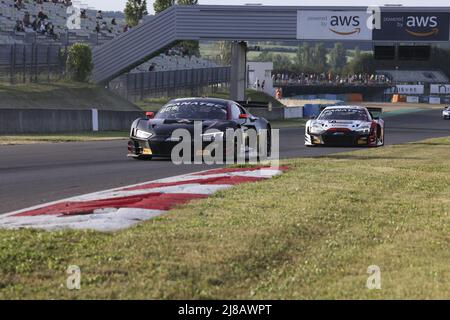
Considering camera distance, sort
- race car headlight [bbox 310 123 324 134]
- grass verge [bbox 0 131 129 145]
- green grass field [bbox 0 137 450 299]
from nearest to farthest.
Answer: green grass field [bbox 0 137 450 299] < race car headlight [bbox 310 123 324 134] < grass verge [bbox 0 131 129 145]

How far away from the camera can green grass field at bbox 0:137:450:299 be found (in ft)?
19.3

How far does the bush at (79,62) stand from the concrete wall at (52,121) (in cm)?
826

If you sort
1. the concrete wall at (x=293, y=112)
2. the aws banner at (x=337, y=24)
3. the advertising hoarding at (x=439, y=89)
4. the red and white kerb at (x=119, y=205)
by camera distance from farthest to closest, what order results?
the advertising hoarding at (x=439, y=89)
the concrete wall at (x=293, y=112)
the aws banner at (x=337, y=24)
the red and white kerb at (x=119, y=205)

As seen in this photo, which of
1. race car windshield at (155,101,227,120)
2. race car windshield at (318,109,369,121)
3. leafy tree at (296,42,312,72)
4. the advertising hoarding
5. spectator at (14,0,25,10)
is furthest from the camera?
leafy tree at (296,42,312,72)

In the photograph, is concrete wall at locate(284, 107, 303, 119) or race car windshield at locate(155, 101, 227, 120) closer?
race car windshield at locate(155, 101, 227, 120)

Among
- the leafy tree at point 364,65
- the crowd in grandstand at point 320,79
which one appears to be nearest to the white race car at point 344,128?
the crowd in grandstand at point 320,79

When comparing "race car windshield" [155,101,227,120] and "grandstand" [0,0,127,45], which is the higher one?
"grandstand" [0,0,127,45]

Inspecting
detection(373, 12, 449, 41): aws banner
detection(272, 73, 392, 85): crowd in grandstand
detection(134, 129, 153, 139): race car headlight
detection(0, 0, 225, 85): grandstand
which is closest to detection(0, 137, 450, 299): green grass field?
detection(134, 129, 153, 139): race car headlight

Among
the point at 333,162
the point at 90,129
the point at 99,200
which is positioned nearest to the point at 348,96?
the point at 90,129

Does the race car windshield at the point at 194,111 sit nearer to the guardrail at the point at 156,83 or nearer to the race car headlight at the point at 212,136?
the race car headlight at the point at 212,136

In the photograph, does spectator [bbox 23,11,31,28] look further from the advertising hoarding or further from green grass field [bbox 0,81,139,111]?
the advertising hoarding

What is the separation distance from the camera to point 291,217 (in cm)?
891

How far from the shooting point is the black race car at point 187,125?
650 inches

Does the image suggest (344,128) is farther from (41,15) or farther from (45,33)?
(41,15)
